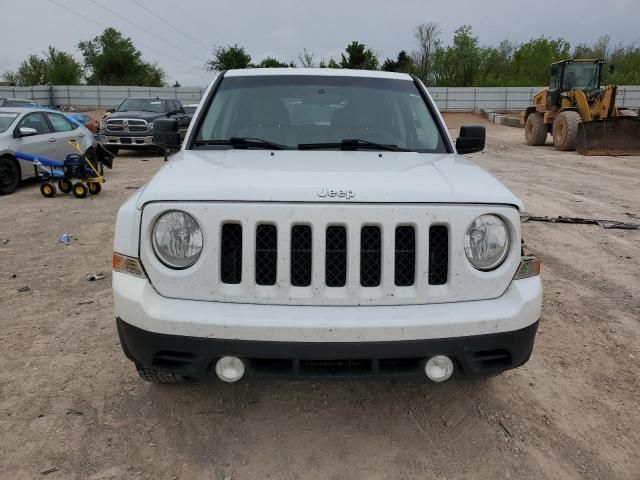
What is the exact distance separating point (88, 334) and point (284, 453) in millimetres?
1958

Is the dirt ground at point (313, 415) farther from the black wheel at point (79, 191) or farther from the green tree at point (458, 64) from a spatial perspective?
the green tree at point (458, 64)

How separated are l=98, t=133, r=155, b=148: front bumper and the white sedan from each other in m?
3.47

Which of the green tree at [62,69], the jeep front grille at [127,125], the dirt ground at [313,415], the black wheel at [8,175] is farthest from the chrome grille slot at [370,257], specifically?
the green tree at [62,69]

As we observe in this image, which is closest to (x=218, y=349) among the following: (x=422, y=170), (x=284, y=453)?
(x=284, y=453)

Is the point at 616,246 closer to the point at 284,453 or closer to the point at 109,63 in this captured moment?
the point at 284,453

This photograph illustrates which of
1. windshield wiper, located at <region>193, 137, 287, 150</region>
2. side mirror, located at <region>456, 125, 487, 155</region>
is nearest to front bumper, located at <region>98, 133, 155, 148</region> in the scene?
windshield wiper, located at <region>193, 137, 287, 150</region>

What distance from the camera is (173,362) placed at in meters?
2.27

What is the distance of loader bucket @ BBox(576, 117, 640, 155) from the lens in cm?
1593

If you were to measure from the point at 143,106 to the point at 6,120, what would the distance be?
6.78 meters

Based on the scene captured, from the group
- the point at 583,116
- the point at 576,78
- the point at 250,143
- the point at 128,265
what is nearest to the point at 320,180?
the point at 128,265

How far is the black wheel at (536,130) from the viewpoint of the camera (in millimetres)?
19141

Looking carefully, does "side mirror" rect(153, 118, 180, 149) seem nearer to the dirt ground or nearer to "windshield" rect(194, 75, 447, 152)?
"windshield" rect(194, 75, 447, 152)

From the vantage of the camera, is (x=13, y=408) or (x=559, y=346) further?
(x=559, y=346)

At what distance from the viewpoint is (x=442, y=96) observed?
36.3 m
